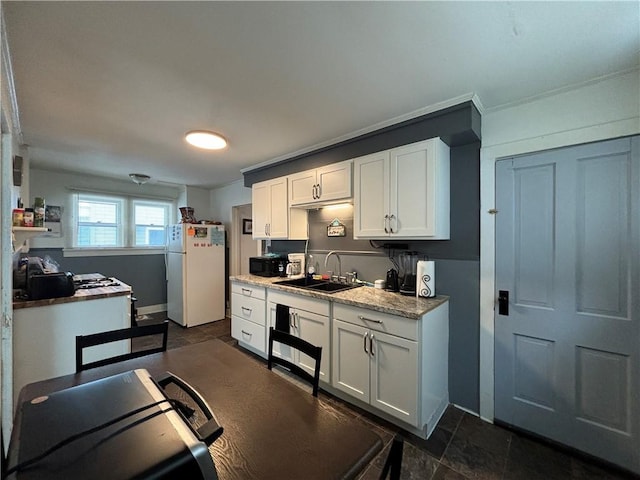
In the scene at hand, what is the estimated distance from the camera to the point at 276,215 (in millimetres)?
3371

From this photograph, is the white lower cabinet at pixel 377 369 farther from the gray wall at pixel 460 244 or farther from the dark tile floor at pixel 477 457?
the gray wall at pixel 460 244

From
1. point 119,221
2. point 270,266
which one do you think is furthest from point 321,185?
point 119,221

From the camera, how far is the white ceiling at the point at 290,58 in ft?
3.98

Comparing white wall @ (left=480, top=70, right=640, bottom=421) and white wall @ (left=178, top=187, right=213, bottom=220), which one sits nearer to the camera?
white wall @ (left=480, top=70, right=640, bottom=421)

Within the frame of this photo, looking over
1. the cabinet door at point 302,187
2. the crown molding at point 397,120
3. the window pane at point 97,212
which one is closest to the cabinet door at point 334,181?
the cabinet door at point 302,187

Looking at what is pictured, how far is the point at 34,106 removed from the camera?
2031 millimetres

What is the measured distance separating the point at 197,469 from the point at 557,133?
256cm

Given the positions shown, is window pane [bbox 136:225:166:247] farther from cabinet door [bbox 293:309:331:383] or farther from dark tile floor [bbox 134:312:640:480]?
dark tile floor [bbox 134:312:640:480]

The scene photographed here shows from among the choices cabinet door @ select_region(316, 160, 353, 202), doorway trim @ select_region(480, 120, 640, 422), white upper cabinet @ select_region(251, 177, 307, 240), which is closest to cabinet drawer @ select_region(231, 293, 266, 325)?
white upper cabinet @ select_region(251, 177, 307, 240)

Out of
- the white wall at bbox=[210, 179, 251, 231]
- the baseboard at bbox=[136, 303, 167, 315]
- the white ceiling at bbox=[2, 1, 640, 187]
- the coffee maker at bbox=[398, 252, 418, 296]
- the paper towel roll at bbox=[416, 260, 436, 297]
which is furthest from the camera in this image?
the baseboard at bbox=[136, 303, 167, 315]

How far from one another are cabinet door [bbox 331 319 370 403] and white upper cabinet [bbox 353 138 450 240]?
0.84m

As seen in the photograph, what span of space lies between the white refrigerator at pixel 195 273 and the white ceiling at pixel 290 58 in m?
2.11

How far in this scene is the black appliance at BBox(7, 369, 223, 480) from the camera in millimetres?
565

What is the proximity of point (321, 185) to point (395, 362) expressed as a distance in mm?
1789
